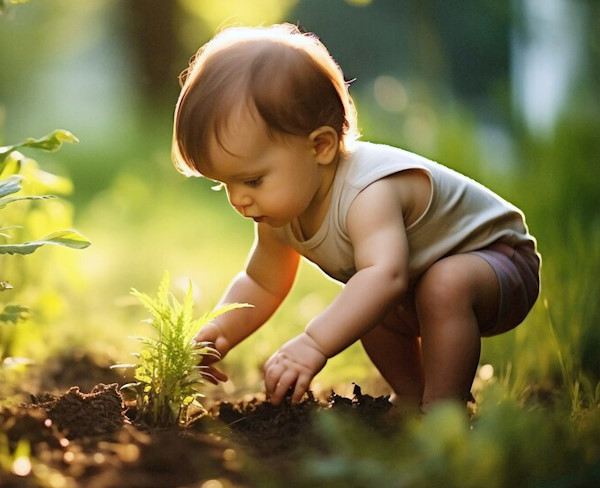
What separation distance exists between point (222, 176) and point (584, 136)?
1959 millimetres

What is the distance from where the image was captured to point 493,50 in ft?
21.5

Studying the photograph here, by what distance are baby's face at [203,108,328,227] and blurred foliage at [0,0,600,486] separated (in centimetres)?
Answer: 45

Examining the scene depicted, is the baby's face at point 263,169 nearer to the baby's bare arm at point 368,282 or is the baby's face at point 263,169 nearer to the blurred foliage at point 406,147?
the baby's bare arm at point 368,282

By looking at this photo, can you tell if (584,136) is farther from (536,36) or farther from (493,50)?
(493,50)

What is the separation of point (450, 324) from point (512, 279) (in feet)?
0.85

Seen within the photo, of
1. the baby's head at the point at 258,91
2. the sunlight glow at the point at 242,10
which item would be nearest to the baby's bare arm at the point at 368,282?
the baby's head at the point at 258,91

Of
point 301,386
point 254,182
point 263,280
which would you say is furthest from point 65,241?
point 263,280

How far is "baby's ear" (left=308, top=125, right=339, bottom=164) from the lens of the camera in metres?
2.01

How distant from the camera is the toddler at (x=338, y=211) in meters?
1.86

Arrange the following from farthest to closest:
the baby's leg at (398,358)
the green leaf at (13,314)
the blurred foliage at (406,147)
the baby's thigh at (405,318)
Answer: the baby's leg at (398,358) < the baby's thigh at (405,318) < the green leaf at (13,314) < the blurred foliage at (406,147)

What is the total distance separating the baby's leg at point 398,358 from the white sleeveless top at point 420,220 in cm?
24

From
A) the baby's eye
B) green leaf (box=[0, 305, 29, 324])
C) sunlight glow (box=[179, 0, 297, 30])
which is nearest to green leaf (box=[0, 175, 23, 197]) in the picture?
green leaf (box=[0, 305, 29, 324])

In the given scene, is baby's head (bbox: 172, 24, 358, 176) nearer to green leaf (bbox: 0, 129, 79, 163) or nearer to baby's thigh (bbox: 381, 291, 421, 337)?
green leaf (bbox: 0, 129, 79, 163)

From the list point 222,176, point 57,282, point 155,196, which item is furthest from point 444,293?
point 155,196
